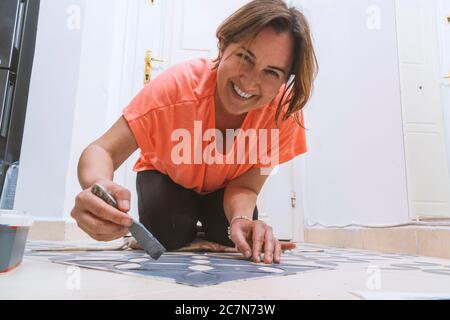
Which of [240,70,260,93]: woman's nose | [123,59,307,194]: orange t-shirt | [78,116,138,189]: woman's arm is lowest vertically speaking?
[78,116,138,189]: woman's arm

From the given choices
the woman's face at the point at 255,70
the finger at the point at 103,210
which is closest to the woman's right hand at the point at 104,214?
the finger at the point at 103,210

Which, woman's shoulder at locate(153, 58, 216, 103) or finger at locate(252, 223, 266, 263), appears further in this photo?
woman's shoulder at locate(153, 58, 216, 103)

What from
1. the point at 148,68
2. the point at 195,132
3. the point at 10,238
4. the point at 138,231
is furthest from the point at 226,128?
the point at 148,68

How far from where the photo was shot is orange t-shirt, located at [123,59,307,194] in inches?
30.3

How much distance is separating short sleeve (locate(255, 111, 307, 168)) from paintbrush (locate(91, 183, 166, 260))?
470 mm

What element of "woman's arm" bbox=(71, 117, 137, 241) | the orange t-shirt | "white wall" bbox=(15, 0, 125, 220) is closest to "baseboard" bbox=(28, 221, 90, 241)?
"white wall" bbox=(15, 0, 125, 220)

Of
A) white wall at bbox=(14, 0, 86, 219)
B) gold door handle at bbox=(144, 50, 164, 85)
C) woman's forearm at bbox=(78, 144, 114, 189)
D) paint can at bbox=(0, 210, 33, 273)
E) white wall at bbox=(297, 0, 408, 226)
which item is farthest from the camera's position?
gold door handle at bbox=(144, 50, 164, 85)

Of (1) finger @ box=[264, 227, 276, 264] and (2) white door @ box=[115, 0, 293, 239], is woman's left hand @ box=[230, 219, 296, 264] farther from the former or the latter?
(2) white door @ box=[115, 0, 293, 239]

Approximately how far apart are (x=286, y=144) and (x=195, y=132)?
26cm

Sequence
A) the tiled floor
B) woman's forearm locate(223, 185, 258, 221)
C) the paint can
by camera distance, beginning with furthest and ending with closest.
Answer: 1. woman's forearm locate(223, 185, 258, 221)
2. the paint can
3. the tiled floor

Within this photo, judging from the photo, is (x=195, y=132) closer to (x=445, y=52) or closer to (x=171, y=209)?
(x=171, y=209)

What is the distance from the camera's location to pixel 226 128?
34.6 inches
